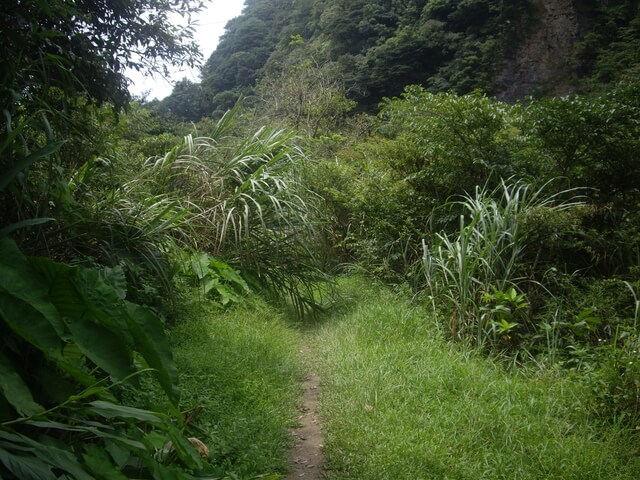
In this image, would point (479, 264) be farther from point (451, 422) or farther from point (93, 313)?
point (93, 313)

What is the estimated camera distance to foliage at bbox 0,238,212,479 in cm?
155

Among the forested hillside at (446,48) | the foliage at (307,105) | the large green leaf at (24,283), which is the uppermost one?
the forested hillside at (446,48)

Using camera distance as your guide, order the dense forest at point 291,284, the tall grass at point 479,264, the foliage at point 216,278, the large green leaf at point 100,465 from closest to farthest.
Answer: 1. the large green leaf at point 100,465
2. the dense forest at point 291,284
3. the tall grass at point 479,264
4. the foliage at point 216,278

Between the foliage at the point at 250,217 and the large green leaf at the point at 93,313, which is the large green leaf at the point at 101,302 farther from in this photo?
the foliage at the point at 250,217

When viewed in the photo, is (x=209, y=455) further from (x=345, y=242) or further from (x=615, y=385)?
(x=345, y=242)

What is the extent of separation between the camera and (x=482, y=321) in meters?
4.25

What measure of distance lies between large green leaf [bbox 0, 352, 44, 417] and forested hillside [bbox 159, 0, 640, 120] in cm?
1788

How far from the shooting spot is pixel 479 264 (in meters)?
4.67

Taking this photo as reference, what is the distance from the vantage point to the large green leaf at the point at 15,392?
1.52 meters

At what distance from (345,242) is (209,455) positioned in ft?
18.1

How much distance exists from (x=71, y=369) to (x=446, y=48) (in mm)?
24809

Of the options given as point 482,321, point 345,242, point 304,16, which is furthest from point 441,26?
point 482,321

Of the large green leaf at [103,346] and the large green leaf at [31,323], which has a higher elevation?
the large green leaf at [31,323]

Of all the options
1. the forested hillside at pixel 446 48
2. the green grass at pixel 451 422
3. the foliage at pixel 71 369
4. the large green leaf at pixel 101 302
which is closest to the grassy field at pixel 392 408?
the green grass at pixel 451 422
